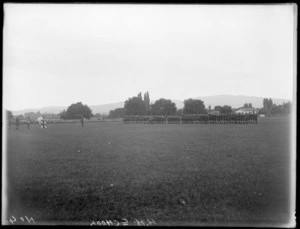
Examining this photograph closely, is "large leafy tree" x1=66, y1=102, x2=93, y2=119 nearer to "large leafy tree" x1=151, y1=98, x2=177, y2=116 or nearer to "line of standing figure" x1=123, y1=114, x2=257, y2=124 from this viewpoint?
"large leafy tree" x1=151, y1=98, x2=177, y2=116

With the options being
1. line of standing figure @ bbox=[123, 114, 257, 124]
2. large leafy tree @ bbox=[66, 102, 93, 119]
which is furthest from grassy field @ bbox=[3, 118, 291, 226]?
line of standing figure @ bbox=[123, 114, 257, 124]

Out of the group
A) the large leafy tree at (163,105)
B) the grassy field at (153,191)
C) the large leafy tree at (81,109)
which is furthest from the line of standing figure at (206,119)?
the grassy field at (153,191)

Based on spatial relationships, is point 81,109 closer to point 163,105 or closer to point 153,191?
point 163,105

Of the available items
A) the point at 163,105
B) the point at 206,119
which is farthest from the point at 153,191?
the point at 206,119

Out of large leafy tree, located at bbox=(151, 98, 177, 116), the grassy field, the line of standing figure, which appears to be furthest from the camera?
the line of standing figure

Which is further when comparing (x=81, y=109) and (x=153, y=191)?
(x=81, y=109)

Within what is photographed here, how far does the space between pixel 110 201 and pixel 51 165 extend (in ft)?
12.2

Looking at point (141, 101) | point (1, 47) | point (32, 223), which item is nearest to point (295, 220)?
point (32, 223)

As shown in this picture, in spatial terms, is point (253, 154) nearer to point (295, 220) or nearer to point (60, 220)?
point (295, 220)

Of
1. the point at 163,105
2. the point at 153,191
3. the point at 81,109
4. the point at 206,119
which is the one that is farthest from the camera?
the point at 206,119

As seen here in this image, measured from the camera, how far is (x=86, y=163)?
27.2 feet

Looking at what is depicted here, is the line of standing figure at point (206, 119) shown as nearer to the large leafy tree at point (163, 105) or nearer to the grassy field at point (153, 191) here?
the large leafy tree at point (163, 105)

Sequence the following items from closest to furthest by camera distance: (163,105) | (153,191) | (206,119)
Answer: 1. (153,191)
2. (163,105)
3. (206,119)

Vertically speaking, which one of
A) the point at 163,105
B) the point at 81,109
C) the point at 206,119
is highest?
the point at 163,105
